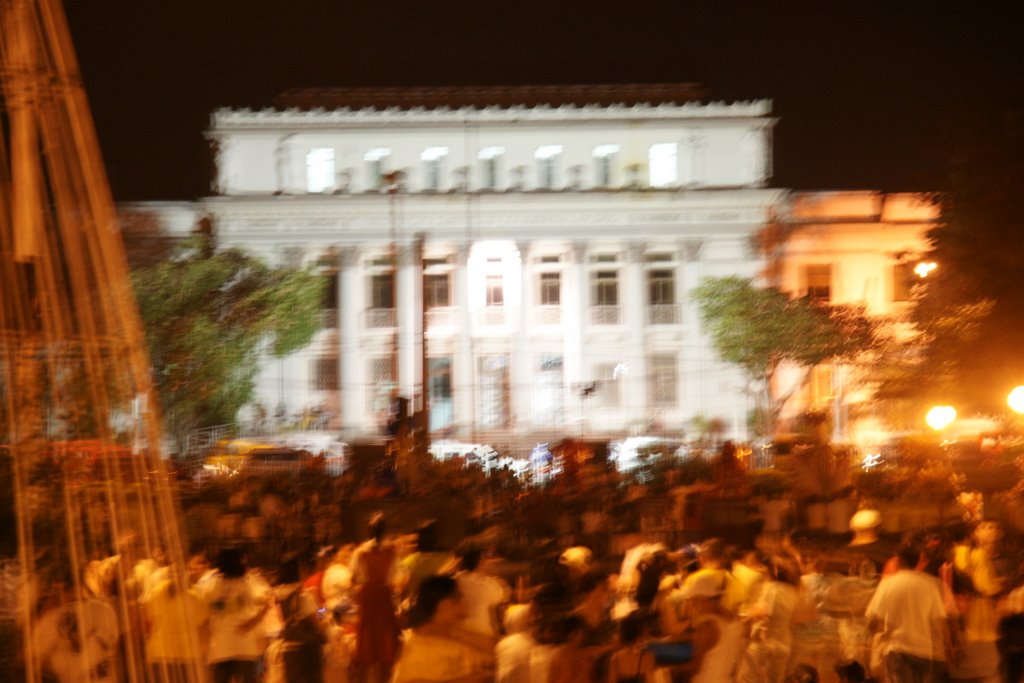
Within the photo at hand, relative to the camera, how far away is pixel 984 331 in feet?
61.6

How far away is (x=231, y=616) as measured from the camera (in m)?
8.51

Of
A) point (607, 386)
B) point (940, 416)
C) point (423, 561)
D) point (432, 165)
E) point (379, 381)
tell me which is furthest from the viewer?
point (432, 165)

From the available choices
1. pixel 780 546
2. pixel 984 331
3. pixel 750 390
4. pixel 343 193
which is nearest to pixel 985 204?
pixel 984 331

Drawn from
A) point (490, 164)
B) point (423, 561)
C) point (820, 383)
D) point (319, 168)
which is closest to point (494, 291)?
point (490, 164)

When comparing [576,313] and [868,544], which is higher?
[576,313]

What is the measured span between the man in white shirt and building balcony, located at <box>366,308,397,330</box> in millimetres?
35850

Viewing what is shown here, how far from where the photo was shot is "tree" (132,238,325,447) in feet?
109

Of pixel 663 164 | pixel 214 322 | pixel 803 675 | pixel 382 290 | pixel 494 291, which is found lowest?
pixel 803 675

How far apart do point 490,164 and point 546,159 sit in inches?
70.1

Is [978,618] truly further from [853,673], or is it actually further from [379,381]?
[379,381]

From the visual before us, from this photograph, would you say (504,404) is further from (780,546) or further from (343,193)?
(780,546)

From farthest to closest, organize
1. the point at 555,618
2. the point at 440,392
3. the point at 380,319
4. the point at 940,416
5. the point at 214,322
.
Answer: the point at 380,319 → the point at 440,392 → the point at 214,322 → the point at 940,416 → the point at 555,618

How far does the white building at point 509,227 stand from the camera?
141 ft

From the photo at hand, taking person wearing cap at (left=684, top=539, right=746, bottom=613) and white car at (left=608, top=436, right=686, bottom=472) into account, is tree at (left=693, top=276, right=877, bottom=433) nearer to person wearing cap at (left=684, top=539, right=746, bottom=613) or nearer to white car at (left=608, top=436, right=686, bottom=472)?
white car at (left=608, top=436, right=686, bottom=472)
